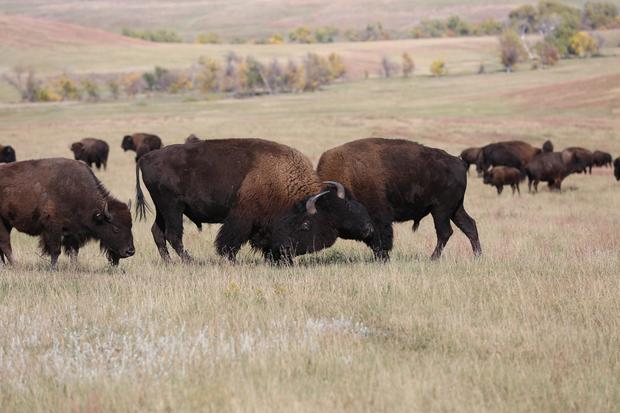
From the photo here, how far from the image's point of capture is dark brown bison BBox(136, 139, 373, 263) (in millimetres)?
10070

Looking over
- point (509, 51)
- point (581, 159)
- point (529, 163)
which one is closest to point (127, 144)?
point (529, 163)

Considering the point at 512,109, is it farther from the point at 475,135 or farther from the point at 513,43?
the point at 513,43

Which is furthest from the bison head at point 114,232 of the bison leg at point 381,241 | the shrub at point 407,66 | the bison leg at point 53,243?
the shrub at point 407,66

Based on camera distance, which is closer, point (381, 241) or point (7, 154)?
point (381, 241)

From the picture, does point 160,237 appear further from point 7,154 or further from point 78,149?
point 78,149

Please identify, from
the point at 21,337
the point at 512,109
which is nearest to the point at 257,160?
the point at 21,337

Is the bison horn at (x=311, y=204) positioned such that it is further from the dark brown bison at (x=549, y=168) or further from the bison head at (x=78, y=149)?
the bison head at (x=78, y=149)

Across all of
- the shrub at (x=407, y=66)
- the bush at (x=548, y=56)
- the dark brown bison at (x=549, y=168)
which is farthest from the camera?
the shrub at (x=407, y=66)

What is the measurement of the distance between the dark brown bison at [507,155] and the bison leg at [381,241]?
55.2 feet

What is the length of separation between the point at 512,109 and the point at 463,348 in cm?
5646

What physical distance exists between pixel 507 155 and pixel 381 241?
1753 cm

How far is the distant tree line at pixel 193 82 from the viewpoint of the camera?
113 metres

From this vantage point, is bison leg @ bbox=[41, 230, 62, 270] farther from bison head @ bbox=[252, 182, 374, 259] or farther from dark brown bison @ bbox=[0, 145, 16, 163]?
dark brown bison @ bbox=[0, 145, 16, 163]

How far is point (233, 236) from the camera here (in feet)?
33.7
